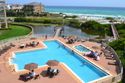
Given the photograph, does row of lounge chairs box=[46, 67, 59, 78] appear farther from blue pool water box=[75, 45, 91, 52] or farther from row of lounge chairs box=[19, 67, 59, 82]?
blue pool water box=[75, 45, 91, 52]

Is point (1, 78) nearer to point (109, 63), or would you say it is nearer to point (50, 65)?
point (50, 65)

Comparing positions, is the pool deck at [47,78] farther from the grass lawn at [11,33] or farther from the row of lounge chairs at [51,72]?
the grass lawn at [11,33]

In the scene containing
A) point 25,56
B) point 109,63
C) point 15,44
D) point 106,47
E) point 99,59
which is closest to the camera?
point 109,63

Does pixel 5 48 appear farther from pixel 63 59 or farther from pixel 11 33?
pixel 11 33

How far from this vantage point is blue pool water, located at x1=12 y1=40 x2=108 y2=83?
1750cm

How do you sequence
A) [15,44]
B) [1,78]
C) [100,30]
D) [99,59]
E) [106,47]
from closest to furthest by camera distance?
[1,78], [99,59], [106,47], [15,44], [100,30]

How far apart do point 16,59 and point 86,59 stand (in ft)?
28.3

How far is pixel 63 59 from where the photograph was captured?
21438 mm

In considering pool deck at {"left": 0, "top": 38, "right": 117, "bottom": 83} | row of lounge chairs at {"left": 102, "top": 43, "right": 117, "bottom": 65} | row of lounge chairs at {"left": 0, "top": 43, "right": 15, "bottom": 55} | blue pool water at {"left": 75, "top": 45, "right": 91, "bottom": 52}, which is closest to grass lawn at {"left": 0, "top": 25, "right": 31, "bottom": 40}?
row of lounge chairs at {"left": 0, "top": 43, "right": 15, "bottom": 55}

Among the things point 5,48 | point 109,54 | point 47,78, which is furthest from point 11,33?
point 47,78

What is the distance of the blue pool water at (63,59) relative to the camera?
1750 cm

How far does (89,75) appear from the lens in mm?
17312

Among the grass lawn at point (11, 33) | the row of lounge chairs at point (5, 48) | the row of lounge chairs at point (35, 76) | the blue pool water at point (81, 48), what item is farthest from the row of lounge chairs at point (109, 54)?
the grass lawn at point (11, 33)

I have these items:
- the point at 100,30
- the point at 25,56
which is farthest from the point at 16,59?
the point at 100,30
